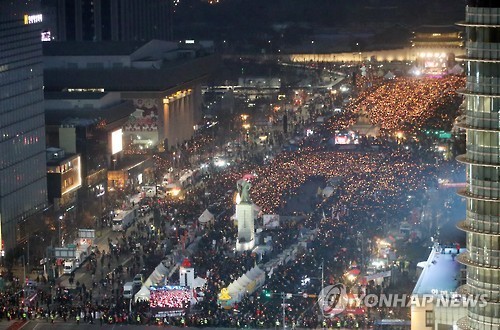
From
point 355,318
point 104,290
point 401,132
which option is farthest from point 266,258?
point 401,132

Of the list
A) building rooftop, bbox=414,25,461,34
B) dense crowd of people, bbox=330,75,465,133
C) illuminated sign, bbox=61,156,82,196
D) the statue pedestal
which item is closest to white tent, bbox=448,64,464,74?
dense crowd of people, bbox=330,75,465,133

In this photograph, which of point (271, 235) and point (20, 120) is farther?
point (20, 120)

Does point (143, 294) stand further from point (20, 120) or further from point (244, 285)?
point (20, 120)

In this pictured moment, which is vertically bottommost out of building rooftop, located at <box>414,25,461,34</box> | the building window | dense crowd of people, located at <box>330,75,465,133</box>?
dense crowd of people, located at <box>330,75,465,133</box>

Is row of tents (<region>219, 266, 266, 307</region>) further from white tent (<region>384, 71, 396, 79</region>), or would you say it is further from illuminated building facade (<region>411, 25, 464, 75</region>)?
illuminated building facade (<region>411, 25, 464, 75</region>)

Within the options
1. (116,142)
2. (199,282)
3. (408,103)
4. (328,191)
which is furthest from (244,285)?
(408,103)

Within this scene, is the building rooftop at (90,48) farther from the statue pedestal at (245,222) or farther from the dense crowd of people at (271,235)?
the statue pedestal at (245,222)

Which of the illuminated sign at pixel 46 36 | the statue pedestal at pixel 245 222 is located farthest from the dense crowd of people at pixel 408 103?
the statue pedestal at pixel 245 222
